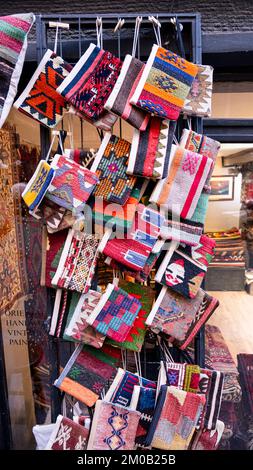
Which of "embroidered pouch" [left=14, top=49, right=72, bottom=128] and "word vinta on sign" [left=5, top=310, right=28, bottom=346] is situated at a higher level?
"embroidered pouch" [left=14, top=49, right=72, bottom=128]

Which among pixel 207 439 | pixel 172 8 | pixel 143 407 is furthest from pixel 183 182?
pixel 207 439

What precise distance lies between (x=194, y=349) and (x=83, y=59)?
135cm

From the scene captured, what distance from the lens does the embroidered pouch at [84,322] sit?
1.32 metres

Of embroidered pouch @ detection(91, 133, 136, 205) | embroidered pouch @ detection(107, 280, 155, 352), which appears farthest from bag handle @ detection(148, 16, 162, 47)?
embroidered pouch @ detection(107, 280, 155, 352)

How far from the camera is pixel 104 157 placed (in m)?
1.27

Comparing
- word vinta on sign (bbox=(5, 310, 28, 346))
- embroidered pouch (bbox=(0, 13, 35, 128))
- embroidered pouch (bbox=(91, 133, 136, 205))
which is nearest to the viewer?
embroidered pouch (bbox=(0, 13, 35, 128))

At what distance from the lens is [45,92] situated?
1.25 meters

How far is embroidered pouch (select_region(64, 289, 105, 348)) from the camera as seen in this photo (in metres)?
1.32

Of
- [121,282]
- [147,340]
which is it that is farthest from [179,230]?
[147,340]

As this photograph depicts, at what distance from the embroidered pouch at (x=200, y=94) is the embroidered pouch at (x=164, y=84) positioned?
0.07 m

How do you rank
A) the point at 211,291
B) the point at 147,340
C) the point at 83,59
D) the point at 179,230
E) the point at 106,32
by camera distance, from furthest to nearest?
the point at 211,291
the point at 147,340
the point at 106,32
the point at 179,230
the point at 83,59

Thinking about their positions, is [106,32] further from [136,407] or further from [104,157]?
[136,407]

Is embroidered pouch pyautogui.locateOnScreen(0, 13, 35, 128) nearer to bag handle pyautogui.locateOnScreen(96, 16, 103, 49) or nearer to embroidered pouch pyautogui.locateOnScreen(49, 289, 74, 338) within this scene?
bag handle pyautogui.locateOnScreen(96, 16, 103, 49)

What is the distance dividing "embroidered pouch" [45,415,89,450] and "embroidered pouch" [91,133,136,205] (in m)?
0.97
